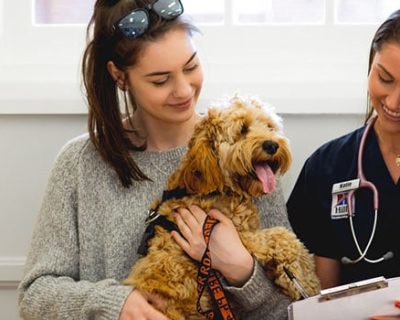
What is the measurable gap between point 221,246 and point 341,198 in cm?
34

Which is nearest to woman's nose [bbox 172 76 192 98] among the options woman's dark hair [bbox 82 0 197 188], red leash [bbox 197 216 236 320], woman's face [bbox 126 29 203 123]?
woman's face [bbox 126 29 203 123]

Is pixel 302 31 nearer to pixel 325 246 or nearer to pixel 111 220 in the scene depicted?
pixel 325 246

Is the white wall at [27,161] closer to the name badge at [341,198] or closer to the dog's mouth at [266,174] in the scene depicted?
the name badge at [341,198]

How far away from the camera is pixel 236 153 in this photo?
1.54 m

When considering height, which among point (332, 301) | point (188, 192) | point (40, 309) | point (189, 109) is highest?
point (189, 109)

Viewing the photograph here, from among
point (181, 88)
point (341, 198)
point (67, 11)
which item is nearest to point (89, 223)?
point (181, 88)

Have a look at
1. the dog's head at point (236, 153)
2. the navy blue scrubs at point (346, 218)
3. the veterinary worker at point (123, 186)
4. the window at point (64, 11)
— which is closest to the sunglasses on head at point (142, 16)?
the veterinary worker at point (123, 186)

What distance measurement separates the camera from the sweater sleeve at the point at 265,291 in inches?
62.8

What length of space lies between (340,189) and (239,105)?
1.11 feet

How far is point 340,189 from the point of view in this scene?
5.75 ft

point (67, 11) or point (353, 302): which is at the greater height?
point (67, 11)

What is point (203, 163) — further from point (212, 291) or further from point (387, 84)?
Result: point (387, 84)

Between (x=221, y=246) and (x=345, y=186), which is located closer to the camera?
(x=221, y=246)

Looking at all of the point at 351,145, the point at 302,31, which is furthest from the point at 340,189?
the point at 302,31
